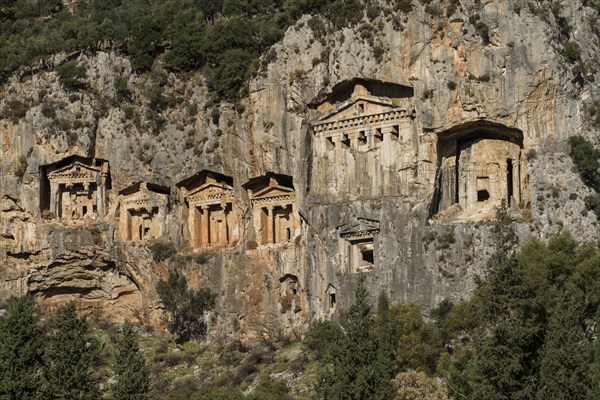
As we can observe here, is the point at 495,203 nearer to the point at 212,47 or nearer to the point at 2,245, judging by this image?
the point at 212,47

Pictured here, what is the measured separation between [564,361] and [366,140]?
2127cm

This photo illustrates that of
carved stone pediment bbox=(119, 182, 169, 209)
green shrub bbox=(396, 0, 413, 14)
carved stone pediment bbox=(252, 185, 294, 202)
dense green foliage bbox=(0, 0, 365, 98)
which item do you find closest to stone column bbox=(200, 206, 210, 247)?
carved stone pediment bbox=(119, 182, 169, 209)

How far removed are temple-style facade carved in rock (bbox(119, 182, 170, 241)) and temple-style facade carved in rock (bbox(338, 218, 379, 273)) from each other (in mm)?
11118

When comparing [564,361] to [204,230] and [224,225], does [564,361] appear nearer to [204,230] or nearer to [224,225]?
[224,225]

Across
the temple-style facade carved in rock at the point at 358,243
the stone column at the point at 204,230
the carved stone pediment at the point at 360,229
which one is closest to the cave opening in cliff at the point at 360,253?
the temple-style facade carved in rock at the point at 358,243

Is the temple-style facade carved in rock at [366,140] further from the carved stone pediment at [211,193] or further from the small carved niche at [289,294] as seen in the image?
the carved stone pediment at [211,193]

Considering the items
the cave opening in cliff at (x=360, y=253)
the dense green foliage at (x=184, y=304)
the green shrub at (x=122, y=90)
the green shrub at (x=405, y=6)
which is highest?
the green shrub at (x=405, y=6)

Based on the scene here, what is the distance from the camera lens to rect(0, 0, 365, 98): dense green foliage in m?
83.3

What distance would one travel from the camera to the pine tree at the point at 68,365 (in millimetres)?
65688

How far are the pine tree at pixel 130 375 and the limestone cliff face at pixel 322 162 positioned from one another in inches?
520

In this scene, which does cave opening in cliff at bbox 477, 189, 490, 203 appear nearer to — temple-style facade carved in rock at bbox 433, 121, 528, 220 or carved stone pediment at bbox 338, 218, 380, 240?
temple-style facade carved in rock at bbox 433, 121, 528, 220

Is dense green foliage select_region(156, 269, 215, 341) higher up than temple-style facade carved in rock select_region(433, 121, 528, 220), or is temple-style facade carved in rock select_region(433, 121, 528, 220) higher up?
temple-style facade carved in rock select_region(433, 121, 528, 220)

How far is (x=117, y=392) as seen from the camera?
65125 mm

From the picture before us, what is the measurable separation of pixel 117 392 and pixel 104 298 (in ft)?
74.8
